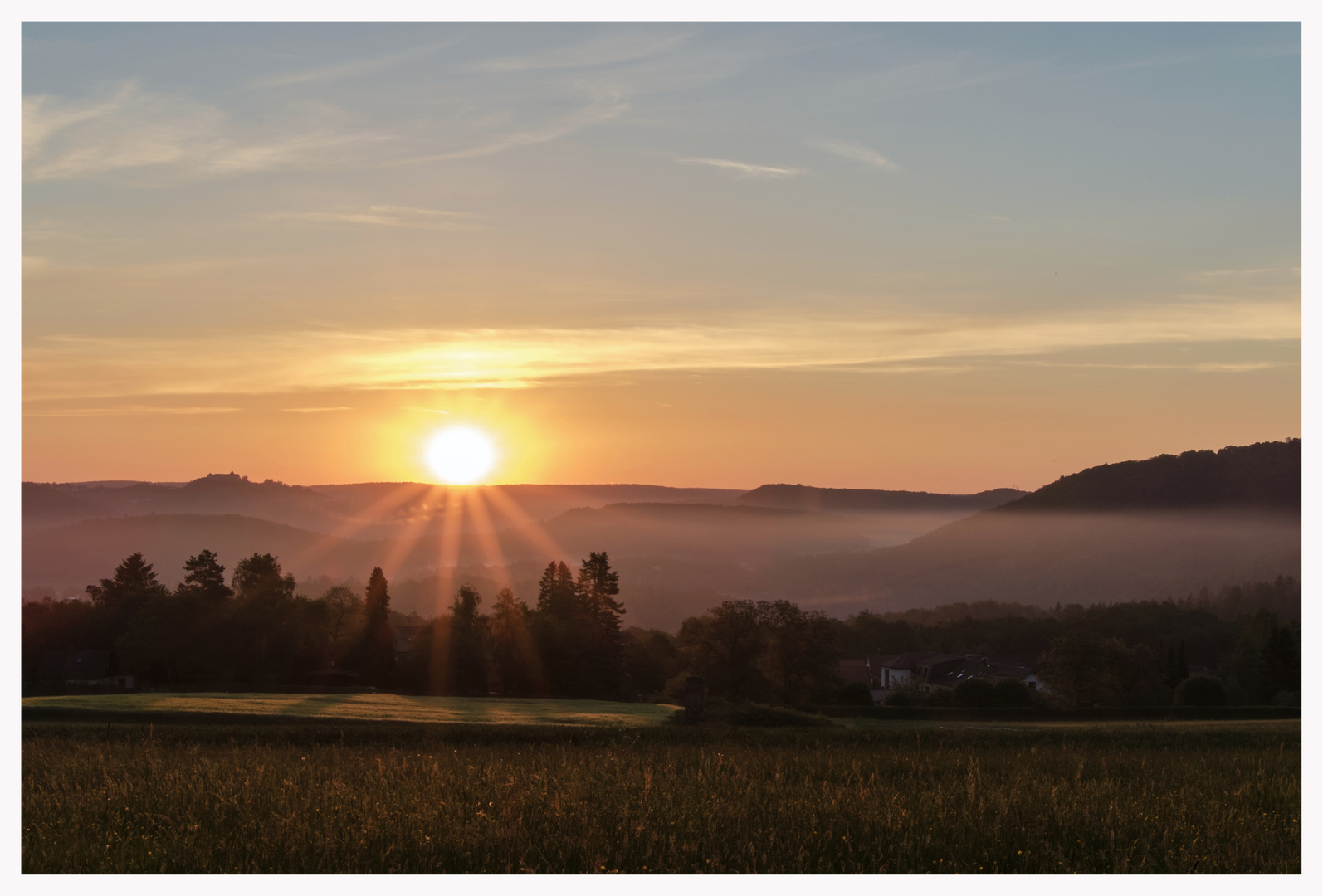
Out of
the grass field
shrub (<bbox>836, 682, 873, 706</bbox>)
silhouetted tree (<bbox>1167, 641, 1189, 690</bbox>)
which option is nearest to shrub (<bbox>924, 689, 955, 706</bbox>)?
shrub (<bbox>836, 682, 873, 706</bbox>)

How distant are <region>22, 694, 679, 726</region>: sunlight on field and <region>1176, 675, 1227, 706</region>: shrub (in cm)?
3959

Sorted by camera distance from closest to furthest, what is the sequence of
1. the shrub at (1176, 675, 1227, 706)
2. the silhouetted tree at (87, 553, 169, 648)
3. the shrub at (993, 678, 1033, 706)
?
the shrub at (993, 678, 1033, 706)
the shrub at (1176, 675, 1227, 706)
the silhouetted tree at (87, 553, 169, 648)

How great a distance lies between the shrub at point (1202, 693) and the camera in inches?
2904

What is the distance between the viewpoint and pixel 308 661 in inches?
3246

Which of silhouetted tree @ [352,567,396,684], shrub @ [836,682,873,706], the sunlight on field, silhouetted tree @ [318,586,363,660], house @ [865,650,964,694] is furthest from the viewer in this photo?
house @ [865,650,964,694]

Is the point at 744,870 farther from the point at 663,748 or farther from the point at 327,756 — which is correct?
the point at 663,748

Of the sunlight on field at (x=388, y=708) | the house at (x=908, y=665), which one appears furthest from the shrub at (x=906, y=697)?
the house at (x=908, y=665)

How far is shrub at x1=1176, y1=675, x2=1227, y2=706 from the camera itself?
73750mm

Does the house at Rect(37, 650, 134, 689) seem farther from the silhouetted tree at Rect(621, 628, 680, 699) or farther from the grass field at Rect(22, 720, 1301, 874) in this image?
the grass field at Rect(22, 720, 1301, 874)

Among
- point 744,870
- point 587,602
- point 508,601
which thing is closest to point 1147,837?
point 744,870

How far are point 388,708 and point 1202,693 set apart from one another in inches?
2284

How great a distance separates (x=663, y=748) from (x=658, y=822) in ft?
50.0

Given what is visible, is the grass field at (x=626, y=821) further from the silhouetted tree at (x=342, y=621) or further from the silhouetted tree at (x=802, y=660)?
the silhouetted tree at (x=342, y=621)

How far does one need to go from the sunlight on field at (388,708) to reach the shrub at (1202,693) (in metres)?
39.6
